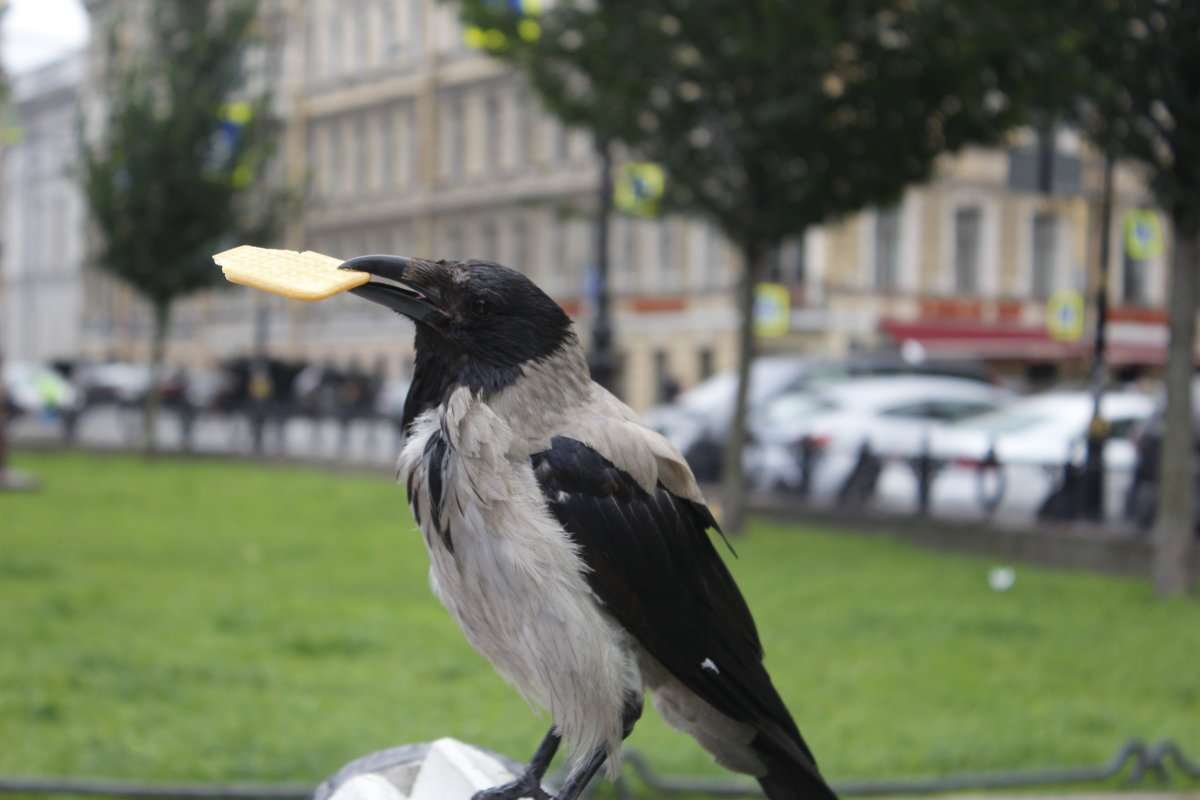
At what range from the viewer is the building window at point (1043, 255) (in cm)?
4753

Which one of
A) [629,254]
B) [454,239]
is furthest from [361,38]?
[629,254]

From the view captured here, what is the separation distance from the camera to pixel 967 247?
153 ft

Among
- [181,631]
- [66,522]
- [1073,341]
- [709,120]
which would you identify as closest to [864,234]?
[1073,341]

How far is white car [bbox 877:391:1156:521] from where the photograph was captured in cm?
1468

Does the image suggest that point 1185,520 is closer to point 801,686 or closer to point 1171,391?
point 1171,391

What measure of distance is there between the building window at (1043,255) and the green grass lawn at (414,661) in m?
34.8

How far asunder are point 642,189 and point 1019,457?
651 centimetres

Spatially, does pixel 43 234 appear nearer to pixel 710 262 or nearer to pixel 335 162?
pixel 335 162

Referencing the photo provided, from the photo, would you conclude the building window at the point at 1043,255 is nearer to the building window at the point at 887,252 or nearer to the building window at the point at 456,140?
the building window at the point at 887,252

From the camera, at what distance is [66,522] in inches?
601

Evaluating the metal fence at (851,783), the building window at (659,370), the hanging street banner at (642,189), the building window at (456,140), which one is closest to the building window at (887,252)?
the building window at (659,370)

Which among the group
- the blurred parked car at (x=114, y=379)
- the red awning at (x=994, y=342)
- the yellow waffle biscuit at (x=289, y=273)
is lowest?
the blurred parked car at (x=114, y=379)

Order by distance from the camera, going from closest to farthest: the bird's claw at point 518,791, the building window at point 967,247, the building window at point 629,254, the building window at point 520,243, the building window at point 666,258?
the bird's claw at point 518,791 < the building window at point 967,247 < the building window at point 666,258 < the building window at point 629,254 < the building window at point 520,243

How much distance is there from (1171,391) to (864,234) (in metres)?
32.9
